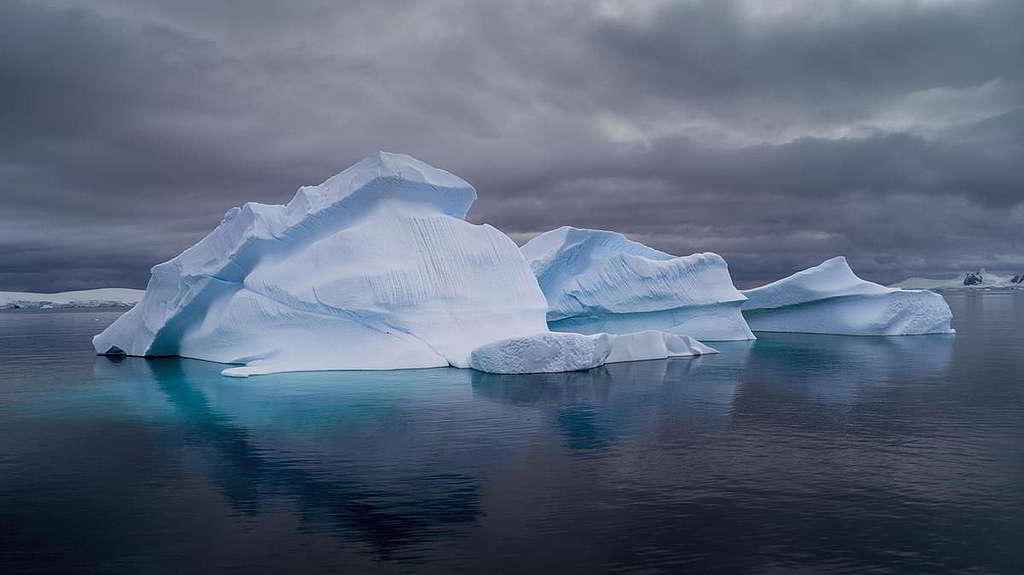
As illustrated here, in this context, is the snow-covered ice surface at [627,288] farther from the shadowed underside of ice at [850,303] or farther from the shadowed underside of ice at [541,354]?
the shadowed underside of ice at [541,354]

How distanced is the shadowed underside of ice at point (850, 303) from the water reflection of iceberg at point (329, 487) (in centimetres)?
2544

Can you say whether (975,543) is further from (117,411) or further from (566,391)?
(117,411)

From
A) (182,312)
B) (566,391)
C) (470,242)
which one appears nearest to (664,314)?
(470,242)

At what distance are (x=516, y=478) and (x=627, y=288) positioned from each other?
20040mm

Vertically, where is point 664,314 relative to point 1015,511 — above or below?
above

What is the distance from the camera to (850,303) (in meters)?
32.1

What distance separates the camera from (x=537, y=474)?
8258mm

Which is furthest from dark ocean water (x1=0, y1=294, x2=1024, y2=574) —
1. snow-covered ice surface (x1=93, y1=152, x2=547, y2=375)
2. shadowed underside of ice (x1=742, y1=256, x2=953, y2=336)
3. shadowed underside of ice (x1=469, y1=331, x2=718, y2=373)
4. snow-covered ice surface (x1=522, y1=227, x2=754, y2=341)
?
shadowed underside of ice (x1=742, y1=256, x2=953, y2=336)

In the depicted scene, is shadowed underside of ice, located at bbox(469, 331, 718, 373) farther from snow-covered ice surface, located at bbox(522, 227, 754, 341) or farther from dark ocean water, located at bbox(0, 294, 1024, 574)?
snow-covered ice surface, located at bbox(522, 227, 754, 341)

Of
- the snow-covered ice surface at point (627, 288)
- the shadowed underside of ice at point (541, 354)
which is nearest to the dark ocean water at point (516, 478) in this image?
the shadowed underside of ice at point (541, 354)

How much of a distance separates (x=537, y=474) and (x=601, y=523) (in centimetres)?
181

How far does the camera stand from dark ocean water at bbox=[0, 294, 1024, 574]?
5867mm

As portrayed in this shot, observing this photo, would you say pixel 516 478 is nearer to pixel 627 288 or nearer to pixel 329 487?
pixel 329 487

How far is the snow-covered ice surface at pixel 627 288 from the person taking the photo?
2756 centimetres
